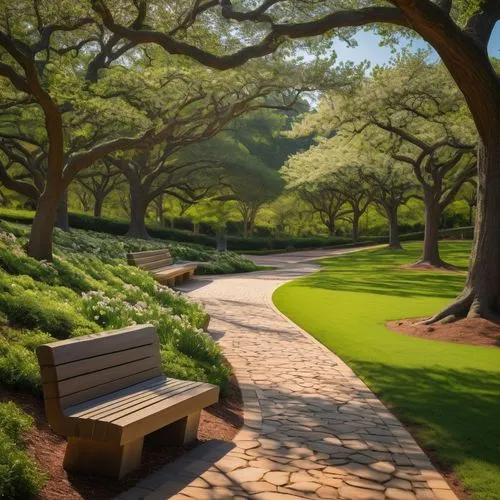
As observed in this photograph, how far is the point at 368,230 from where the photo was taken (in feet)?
222

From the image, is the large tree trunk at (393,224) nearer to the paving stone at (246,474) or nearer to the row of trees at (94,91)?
the row of trees at (94,91)

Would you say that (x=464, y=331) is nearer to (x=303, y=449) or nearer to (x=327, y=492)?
(x=303, y=449)

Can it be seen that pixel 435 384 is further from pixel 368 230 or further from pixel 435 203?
pixel 368 230

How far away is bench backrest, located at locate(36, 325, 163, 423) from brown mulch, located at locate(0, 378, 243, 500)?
0.44 m

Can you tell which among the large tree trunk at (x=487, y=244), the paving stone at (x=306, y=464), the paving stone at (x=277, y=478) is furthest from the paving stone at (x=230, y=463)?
the large tree trunk at (x=487, y=244)

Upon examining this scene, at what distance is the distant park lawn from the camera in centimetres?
566

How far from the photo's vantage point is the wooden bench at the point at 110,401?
13.9 feet

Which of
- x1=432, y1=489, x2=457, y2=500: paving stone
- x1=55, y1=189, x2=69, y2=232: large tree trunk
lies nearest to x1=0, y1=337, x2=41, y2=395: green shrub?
x1=432, y1=489, x2=457, y2=500: paving stone

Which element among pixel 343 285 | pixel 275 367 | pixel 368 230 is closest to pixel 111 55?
pixel 343 285

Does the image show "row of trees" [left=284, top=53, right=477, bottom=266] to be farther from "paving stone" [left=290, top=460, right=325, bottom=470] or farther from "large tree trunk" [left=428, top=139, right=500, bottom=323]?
"paving stone" [left=290, top=460, right=325, bottom=470]

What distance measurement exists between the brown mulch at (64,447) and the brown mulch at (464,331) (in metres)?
6.10

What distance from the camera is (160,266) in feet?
63.0

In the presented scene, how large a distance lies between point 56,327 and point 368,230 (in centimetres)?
6247

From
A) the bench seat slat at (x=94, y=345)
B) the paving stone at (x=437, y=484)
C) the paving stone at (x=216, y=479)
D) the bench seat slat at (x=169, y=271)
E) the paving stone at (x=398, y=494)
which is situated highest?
the bench seat slat at (x=94, y=345)
